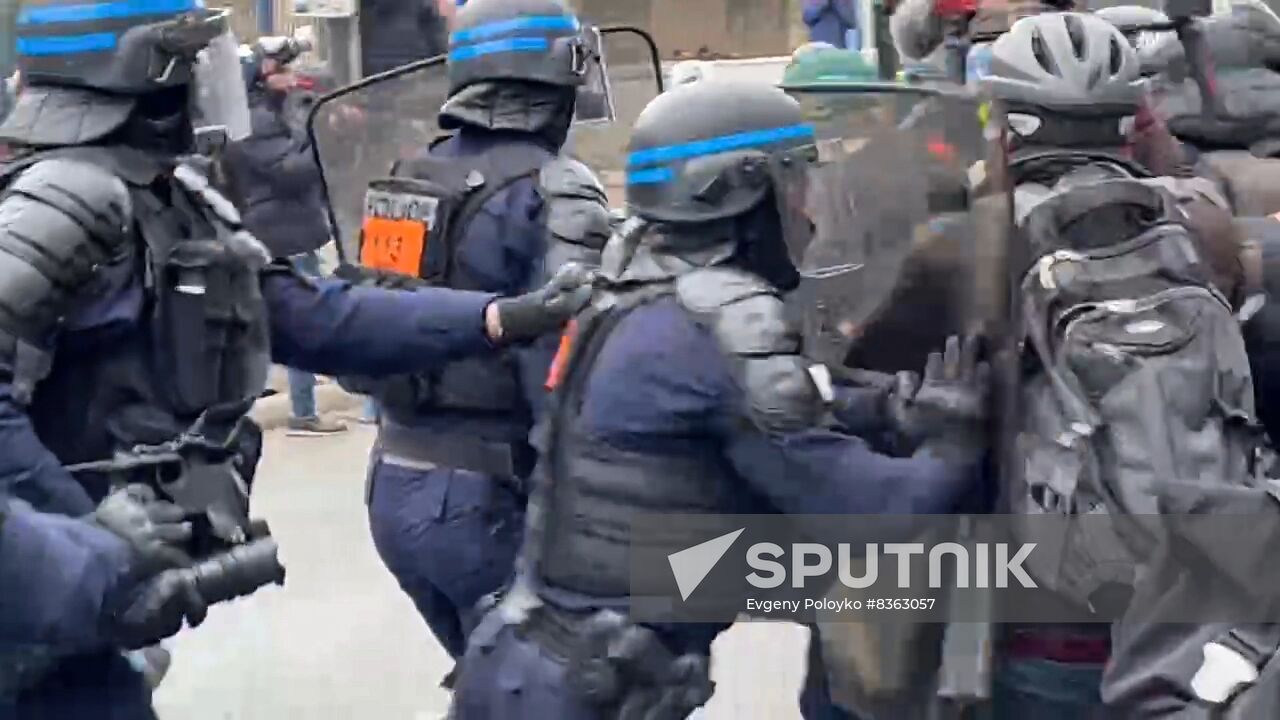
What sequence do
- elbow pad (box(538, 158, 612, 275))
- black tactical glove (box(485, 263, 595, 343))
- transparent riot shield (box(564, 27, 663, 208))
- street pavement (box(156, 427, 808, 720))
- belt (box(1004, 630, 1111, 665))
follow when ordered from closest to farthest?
1. belt (box(1004, 630, 1111, 665))
2. black tactical glove (box(485, 263, 595, 343))
3. elbow pad (box(538, 158, 612, 275))
4. transparent riot shield (box(564, 27, 663, 208))
5. street pavement (box(156, 427, 808, 720))

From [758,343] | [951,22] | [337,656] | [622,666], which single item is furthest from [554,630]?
[337,656]

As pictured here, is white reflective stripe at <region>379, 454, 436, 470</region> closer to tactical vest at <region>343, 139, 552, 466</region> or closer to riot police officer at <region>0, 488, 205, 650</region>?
tactical vest at <region>343, 139, 552, 466</region>

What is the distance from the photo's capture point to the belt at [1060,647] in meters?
3.08

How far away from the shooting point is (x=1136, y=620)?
2.46 meters

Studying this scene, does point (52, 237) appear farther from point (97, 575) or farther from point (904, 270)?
point (904, 270)

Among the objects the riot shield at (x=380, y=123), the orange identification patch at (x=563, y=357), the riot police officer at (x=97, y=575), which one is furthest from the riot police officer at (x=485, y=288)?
the riot police officer at (x=97, y=575)

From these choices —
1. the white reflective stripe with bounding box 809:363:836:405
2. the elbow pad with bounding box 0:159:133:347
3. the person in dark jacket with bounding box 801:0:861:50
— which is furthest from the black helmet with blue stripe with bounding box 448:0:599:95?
the person in dark jacket with bounding box 801:0:861:50

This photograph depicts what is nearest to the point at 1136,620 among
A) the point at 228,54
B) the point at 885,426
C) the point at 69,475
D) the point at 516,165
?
the point at 885,426

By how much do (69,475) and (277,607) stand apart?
372 centimetres

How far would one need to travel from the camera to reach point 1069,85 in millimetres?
3117

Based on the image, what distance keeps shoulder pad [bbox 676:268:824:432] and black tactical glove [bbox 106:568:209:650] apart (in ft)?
2.90

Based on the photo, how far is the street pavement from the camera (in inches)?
224

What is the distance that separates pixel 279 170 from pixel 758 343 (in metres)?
5.81

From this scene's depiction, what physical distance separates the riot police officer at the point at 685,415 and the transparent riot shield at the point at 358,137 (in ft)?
5.66
